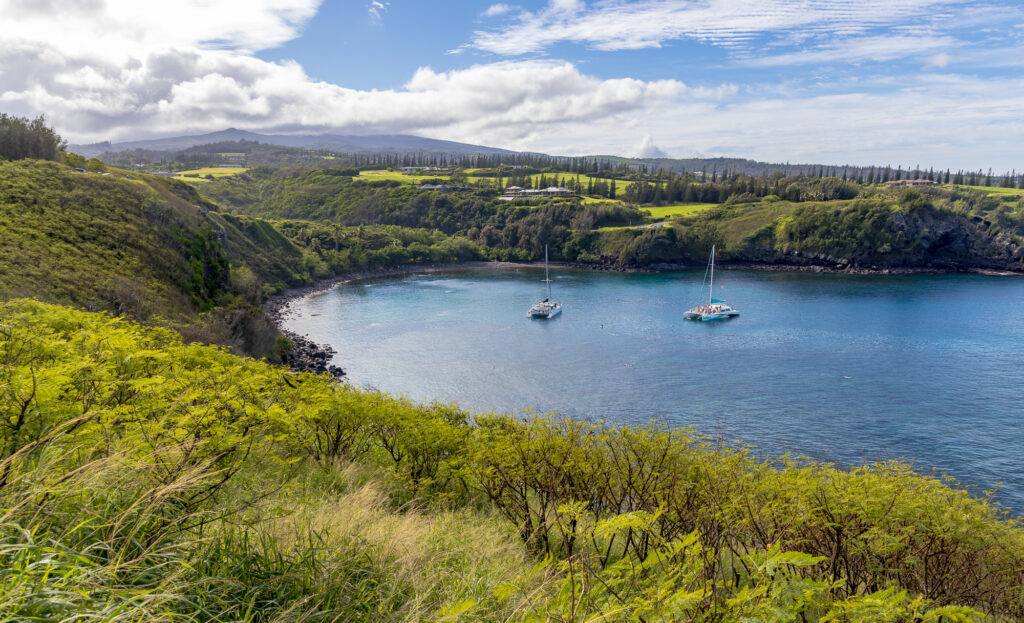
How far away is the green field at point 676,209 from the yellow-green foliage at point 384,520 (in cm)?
12613

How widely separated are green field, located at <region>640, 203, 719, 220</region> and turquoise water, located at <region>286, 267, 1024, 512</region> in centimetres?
5656

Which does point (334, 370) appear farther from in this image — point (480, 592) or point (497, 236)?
point (497, 236)

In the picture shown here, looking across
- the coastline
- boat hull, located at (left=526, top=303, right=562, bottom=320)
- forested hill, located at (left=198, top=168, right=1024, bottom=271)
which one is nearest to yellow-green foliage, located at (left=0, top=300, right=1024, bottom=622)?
the coastline

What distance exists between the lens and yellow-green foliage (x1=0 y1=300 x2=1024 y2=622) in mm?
3729

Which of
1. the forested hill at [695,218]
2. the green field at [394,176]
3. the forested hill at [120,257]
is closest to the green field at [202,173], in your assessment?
the forested hill at [695,218]

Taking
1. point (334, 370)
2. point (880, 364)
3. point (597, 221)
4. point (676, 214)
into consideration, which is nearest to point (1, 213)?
point (334, 370)

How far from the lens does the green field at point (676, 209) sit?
132 m

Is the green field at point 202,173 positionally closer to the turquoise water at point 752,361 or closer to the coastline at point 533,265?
the coastline at point 533,265

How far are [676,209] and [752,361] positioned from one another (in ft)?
340

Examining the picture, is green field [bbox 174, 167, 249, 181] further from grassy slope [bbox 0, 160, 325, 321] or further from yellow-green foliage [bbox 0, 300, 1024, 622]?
yellow-green foliage [bbox 0, 300, 1024, 622]

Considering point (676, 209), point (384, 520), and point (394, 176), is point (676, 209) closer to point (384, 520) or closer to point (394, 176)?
point (394, 176)

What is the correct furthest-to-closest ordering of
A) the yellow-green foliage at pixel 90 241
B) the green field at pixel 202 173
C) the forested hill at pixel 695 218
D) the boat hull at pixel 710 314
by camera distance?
the green field at pixel 202 173
the forested hill at pixel 695 218
the boat hull at pixel 710 314
the yellow-green foliage at pixel 90 241

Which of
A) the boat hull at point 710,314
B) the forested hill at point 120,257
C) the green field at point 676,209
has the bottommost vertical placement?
the boat hull at point 710,314

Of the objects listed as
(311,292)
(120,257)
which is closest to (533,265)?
(311,292)
